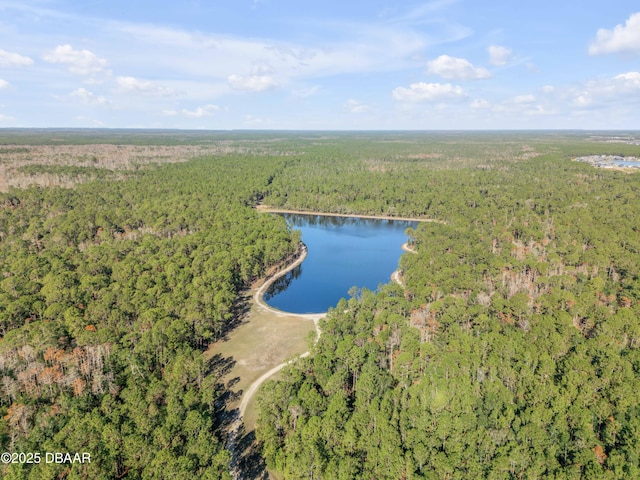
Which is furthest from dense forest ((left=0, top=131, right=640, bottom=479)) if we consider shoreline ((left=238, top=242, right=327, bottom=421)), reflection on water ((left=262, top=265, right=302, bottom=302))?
reflection on water ((left=262, top=265, right=302, bottom=302))

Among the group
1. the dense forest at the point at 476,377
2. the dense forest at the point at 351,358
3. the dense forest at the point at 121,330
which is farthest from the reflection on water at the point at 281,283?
the dense forest at the point at 476,377

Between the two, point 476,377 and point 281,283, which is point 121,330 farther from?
point 476,377

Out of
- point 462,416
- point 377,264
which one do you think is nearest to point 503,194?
point 377,264

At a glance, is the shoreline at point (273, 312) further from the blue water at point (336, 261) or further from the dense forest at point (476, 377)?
the dense forest at point (476, 377)

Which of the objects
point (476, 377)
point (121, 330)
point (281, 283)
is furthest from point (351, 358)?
point (281, 283)

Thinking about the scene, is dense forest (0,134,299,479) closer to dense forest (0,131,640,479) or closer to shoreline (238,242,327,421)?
dense forest (0,131,640,479)

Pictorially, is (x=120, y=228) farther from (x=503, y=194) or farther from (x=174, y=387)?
(x=503, y=194)
